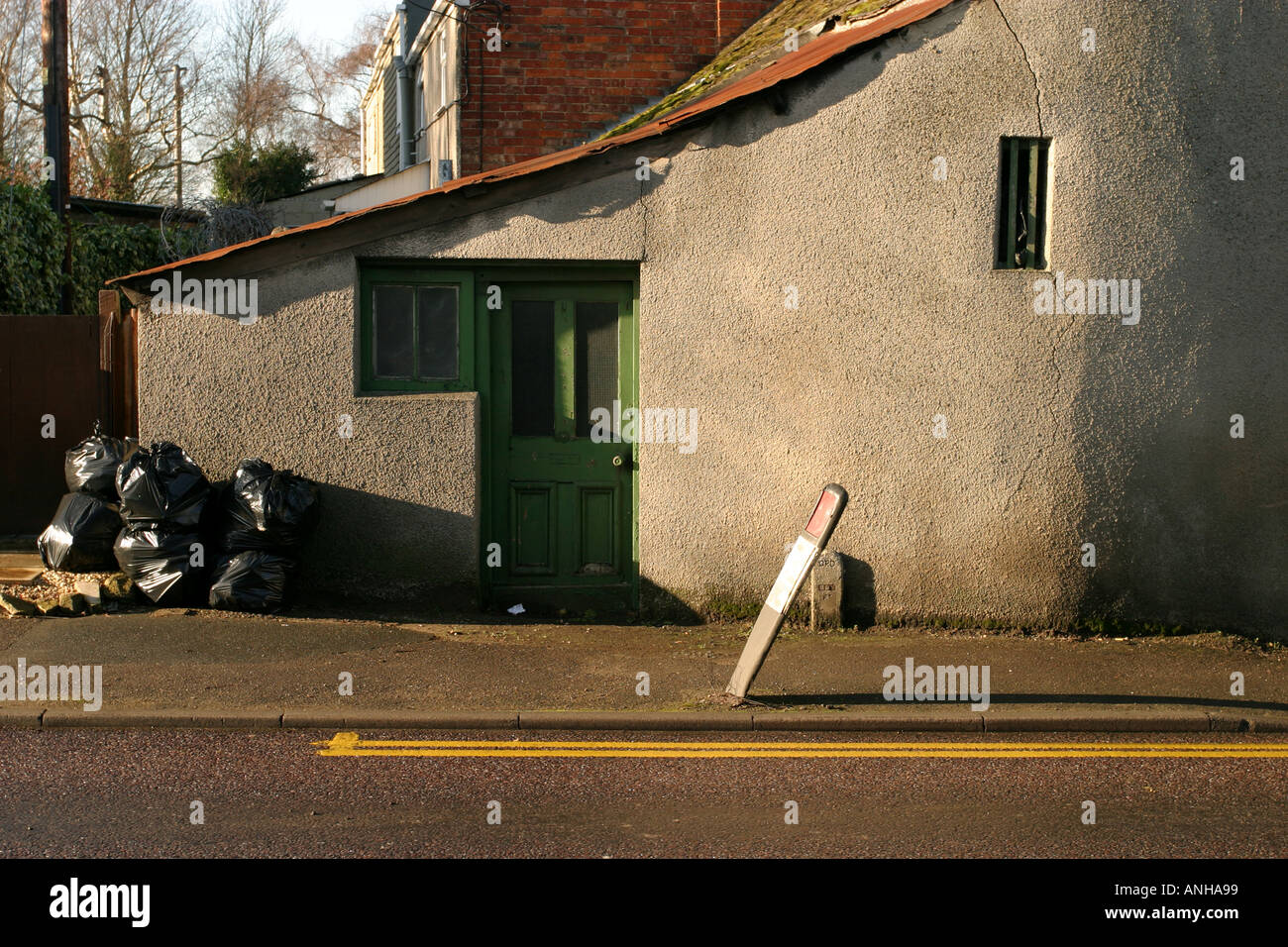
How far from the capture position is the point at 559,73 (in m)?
13.3

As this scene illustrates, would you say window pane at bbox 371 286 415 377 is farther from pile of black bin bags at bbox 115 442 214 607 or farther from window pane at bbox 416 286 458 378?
pile of black bin bags at bbox 115 442 214 607

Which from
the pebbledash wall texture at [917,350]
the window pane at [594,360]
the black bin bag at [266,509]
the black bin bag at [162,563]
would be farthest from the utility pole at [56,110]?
the window pane at [594,360]

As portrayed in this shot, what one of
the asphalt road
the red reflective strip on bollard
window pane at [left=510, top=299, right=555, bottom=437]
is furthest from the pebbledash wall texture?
the asphalt road

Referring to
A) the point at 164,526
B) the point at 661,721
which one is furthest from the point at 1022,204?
the point at 164,526

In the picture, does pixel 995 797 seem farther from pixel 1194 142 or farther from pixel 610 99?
pixel 610 99

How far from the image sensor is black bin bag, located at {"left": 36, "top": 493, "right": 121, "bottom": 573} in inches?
341

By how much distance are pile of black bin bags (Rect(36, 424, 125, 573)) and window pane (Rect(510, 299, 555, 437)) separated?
295 centimetres

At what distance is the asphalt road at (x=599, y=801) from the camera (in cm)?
485

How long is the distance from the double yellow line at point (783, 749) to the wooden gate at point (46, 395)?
5.06m

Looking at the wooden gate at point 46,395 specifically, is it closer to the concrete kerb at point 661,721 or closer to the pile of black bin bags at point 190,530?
the pile of black bin bags at point 190,530

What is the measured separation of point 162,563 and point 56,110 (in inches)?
273

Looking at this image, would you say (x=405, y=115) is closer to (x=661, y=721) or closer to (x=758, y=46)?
(x=758, y=46)

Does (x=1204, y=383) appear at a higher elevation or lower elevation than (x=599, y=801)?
higher

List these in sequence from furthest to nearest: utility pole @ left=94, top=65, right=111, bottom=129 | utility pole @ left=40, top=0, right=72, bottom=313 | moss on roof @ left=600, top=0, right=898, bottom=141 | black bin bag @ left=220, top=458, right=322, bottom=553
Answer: utility pole @ left=94, top=65, right=111, bottom=129 → utility pole @ left=40, top=0, right=72, bottom=313 → moss on roof @ left=600, top=0, right=898, bottom=141 → black bin bag @ left=220, top=458, right=322, bottom=553
